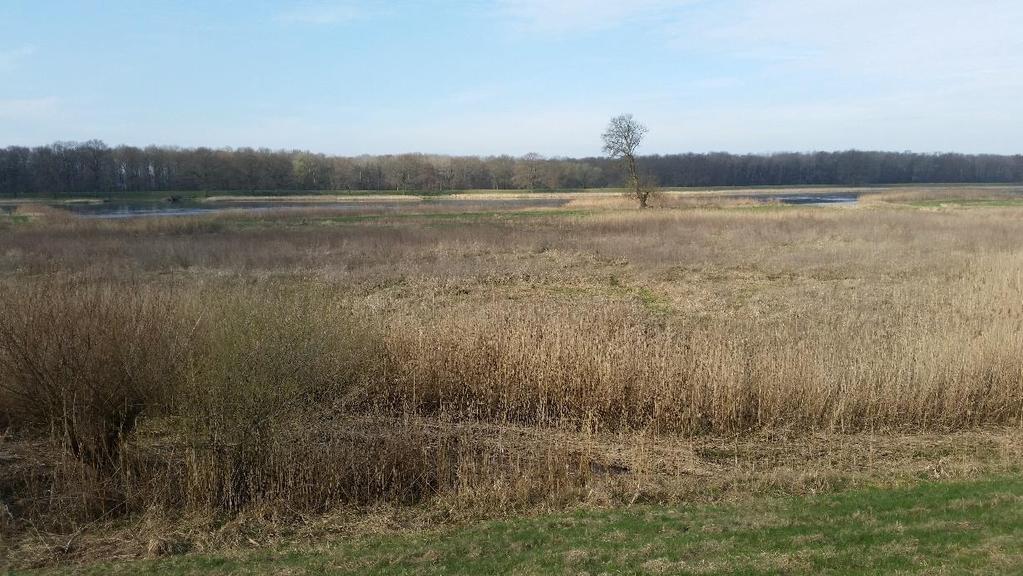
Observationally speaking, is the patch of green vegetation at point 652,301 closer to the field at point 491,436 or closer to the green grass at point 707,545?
the field at point 491,436

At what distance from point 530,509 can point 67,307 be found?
16.6 feet

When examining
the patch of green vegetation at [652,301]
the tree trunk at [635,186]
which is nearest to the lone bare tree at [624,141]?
the tree trunk at [635,186]

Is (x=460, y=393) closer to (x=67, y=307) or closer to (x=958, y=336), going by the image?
(x=67, y=307)

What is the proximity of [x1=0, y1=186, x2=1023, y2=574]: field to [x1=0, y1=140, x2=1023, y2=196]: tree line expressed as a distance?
45.2 meters

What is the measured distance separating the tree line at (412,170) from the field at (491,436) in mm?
45212

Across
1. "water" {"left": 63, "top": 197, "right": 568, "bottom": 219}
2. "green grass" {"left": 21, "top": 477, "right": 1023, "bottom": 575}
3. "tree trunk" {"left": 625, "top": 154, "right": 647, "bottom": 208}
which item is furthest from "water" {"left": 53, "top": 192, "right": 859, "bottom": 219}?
"green grass" {"left": 21, "top": 477, "right": 1023, "bottom": 575}

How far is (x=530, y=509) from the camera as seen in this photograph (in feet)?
21.2

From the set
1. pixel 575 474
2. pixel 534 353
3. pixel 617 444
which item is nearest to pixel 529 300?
pixel 534 353

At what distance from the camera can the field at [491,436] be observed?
5.52 m

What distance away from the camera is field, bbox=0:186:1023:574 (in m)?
5.52

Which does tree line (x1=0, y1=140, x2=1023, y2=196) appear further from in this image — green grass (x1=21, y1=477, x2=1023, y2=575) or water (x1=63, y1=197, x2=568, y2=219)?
green grass (x1=21, y1=477, x2=1023, y2=575)

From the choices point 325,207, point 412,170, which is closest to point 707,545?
point 325,207

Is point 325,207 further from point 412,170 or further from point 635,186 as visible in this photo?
point 412,170

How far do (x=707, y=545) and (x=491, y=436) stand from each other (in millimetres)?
3475
